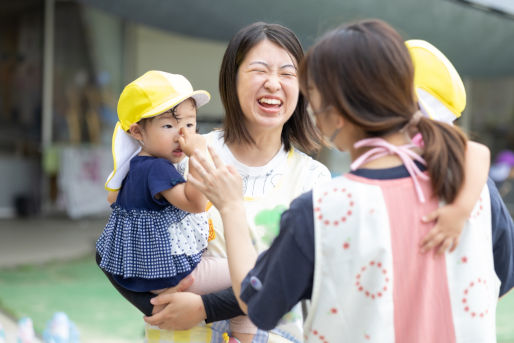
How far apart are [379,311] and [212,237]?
2.34 ft

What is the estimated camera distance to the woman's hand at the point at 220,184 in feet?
4.71

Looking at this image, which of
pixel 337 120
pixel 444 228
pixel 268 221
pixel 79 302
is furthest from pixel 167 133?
Answer: pixel 79 302

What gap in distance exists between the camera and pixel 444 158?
1.26 metres

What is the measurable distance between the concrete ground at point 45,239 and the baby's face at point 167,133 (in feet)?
16.1

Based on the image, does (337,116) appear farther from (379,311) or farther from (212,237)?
(212,237)

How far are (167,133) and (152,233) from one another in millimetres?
281

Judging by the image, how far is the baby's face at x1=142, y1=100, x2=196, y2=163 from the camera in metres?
1.81

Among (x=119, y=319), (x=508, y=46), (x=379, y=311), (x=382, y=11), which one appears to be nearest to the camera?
(x=379, y=311)

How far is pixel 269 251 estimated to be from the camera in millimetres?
1319

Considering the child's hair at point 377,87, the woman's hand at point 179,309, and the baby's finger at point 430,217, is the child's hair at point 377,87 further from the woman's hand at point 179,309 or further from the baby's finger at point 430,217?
the woman's hand at point 179,309

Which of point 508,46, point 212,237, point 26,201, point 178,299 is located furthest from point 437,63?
point 26,201

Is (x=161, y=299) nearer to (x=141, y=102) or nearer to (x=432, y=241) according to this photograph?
(x=141, y=102)

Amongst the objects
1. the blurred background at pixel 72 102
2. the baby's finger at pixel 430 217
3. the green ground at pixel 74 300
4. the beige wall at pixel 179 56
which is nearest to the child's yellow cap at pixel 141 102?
the baby's finger at pixel 430 217

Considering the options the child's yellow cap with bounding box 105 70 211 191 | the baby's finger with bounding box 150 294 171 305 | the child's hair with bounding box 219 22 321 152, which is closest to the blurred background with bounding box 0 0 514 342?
the child's hair with bounding box 219 22 321 152
